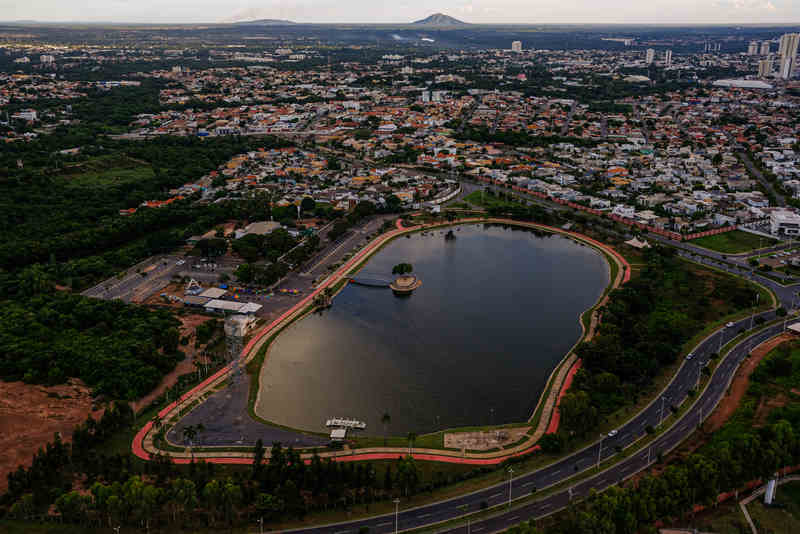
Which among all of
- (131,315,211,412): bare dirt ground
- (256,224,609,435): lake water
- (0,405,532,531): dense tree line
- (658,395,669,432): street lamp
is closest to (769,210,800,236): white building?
(256,224,609,435): lake water

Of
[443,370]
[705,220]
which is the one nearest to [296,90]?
[705,220]

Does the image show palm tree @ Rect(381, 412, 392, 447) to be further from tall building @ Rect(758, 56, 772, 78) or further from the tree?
tall building @ Rect(758, 56, 772, 78)

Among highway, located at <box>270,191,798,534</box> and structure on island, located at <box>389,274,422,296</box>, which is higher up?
structure on island, located at <box>389,274,422,296</box>

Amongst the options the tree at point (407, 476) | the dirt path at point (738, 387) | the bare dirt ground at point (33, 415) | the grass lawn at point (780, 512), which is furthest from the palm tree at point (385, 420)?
the grass lawn at point (780, 512)

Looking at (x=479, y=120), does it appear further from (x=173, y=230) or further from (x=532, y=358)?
(x=532, y=358)

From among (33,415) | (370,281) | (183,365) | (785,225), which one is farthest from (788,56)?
(33,415)

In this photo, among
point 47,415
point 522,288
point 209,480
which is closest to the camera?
point 209,480
